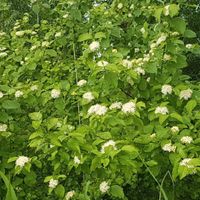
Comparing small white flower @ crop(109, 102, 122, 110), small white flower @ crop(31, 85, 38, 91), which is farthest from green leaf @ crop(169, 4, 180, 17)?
small white flower @ crop(31, 85, 38, 91)

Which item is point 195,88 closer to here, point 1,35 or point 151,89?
point 151,89

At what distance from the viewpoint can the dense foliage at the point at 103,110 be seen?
7.69 ft

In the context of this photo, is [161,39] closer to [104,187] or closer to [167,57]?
[167,57]

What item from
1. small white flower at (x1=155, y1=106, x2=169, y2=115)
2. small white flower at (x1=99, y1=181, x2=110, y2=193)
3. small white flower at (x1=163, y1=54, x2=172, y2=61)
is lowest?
small white flower at (x1=99, y1=181, x2=110, y2=193)

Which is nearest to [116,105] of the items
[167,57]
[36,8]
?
[167,57]

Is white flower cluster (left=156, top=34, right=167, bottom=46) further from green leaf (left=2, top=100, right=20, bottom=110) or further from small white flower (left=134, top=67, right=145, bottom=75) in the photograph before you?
green leaf (left=2, top=100, right=20, bottom=110)

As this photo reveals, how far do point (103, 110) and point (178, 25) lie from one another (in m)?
0.74

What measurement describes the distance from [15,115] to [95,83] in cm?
57

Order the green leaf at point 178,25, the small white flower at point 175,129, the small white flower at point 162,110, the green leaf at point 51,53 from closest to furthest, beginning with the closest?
1. the small white flower at point 175,129
2. the small white flower at point 162,110
3. the green leaf at point 178,25
4. the green leaf at point 51,53

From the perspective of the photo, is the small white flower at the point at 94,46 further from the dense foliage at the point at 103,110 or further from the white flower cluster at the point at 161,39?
the white flower cluster at the point at 161,39

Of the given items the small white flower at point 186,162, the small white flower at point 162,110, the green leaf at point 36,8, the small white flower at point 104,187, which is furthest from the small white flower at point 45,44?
the small white flower at point 186,162

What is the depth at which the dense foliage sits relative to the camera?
92.3 inches

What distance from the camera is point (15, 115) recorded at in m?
3.04

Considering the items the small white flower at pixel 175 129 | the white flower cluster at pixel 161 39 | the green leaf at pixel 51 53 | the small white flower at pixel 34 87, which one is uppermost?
the white flower cluster at pixel 161 39
